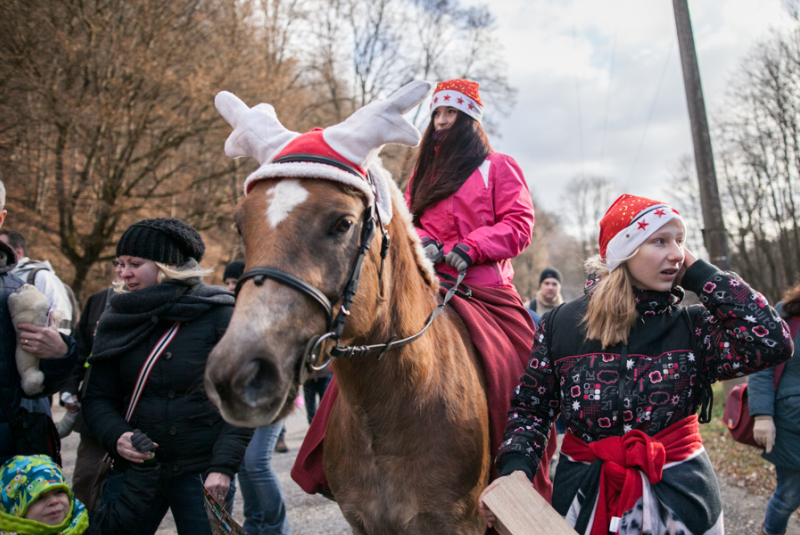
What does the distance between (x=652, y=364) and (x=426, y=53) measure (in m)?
18.6

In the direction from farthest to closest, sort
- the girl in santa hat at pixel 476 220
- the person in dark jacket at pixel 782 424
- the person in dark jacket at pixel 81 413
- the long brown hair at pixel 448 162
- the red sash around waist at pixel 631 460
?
1. the person in dark jacket at pixel 782 424
2. the person in dark jacket at pixel 81 413
3. the long brown hair at pixel 448 162
4. the girl in santa hat at pixel 476 220
5. the red sash around waist at pixel 631 460

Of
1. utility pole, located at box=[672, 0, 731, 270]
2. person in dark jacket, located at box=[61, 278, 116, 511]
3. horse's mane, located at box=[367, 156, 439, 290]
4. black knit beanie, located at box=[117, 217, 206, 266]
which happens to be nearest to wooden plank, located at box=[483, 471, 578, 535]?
horse's mane, located at box=[367, 156, 439, 290]

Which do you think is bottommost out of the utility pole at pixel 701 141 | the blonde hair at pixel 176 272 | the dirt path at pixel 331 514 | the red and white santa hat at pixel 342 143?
the dirt path at pixel 331 514

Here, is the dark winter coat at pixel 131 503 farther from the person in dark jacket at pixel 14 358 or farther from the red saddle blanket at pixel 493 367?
the red saddle blanket at pixel 493 367

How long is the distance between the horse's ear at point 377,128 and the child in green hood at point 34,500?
2.22 meters

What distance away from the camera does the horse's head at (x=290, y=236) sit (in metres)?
1.38

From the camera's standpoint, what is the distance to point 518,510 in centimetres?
176

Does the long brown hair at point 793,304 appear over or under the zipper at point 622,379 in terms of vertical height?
over

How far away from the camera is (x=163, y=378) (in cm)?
270

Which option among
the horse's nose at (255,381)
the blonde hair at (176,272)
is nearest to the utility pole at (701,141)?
the blonde hair at (176,272)

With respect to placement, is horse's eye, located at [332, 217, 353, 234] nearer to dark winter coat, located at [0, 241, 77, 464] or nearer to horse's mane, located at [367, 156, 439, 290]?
horse's mane, located at [367, 156, 439, 290]

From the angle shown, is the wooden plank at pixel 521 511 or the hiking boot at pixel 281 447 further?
the hiking boot at pixel 281 447

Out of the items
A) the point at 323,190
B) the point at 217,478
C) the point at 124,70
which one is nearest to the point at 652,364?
the point at 323,190

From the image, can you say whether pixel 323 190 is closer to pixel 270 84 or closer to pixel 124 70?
pixel 124 70
